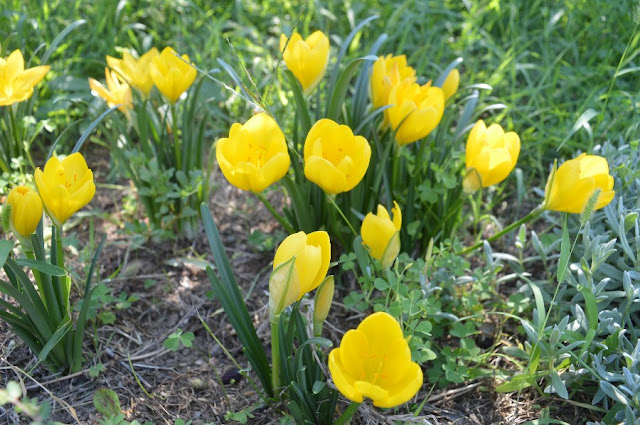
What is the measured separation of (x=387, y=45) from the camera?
2.94 meters

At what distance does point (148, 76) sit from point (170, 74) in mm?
111

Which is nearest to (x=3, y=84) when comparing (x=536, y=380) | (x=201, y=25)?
(x=201, y=25)

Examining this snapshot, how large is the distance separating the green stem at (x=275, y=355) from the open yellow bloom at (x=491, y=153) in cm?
68

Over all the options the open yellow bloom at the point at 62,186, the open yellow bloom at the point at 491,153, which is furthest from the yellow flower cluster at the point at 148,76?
the open yellow bloom at the point at 491,153

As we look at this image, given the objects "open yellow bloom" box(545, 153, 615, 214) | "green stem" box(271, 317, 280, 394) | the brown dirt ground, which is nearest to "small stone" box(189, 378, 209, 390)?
the brown dirt ground

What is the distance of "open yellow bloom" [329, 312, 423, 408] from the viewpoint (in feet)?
3.75

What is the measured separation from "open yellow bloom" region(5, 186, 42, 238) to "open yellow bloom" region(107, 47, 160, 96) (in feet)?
2.21

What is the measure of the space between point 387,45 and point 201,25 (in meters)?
0.90

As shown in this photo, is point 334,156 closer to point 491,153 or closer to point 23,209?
point 491,153

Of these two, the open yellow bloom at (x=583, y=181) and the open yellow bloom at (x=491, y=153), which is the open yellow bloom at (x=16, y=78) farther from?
the open yellow bloom at (x=583, y=181)

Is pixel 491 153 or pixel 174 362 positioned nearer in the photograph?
pixel 491 153

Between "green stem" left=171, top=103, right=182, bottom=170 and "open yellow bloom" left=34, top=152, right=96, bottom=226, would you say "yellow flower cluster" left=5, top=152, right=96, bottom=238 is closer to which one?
"open yellow bloom" left=34, top=152, right=96, bottom=226

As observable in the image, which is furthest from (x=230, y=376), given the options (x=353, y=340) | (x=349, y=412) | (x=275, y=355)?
(x=353, y=340)

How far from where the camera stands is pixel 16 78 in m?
1.78
